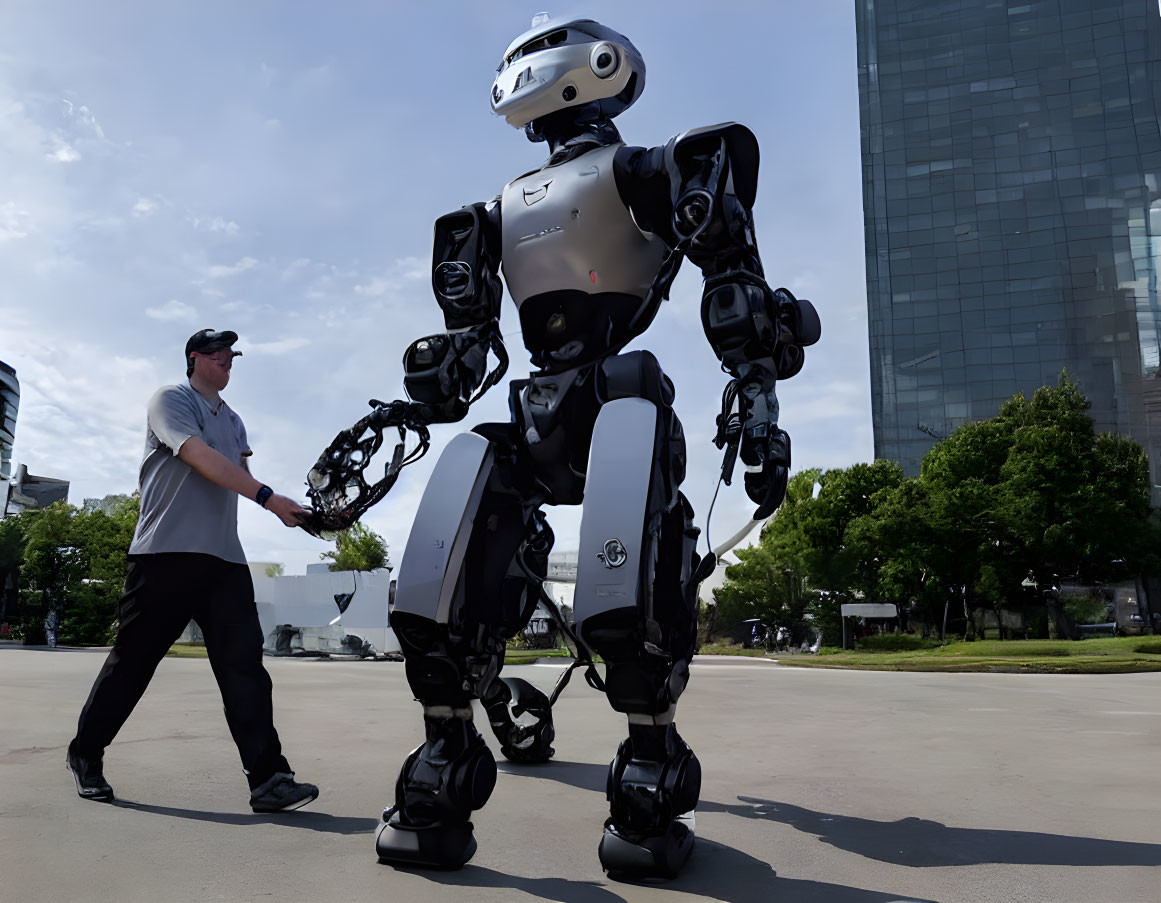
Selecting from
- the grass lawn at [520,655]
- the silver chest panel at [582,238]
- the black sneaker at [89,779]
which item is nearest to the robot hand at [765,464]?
the silver chest panel at [582,238]

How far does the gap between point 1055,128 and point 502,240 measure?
7464 centimetres

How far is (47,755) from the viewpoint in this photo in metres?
4.05

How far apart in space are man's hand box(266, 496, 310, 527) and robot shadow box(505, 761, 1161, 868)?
67.5 inches

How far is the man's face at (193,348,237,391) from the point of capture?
3.62 metres

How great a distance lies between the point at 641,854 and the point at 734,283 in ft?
5.76

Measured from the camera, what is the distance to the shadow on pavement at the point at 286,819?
2.82 meters

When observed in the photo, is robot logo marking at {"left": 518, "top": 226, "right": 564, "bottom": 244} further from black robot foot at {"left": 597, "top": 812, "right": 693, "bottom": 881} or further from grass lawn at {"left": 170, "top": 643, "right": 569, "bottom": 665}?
grass lawn at {"left": 170, "top": 643, "right": 569, "bottom": 665}

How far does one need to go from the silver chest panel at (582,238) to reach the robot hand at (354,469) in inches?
25.2

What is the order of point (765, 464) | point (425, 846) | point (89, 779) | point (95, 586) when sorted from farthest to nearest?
point (95, 586) → point (89, 779) → point (765, 464) → point (425, 846)

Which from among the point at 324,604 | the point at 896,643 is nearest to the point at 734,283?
the point at 324,604

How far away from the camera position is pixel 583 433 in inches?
120

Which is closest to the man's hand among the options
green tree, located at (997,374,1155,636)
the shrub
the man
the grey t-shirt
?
the man

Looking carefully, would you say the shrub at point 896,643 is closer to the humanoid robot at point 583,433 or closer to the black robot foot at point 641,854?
the humanoid robot at point 583,433

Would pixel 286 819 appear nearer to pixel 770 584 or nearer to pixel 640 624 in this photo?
pixel 640 624
